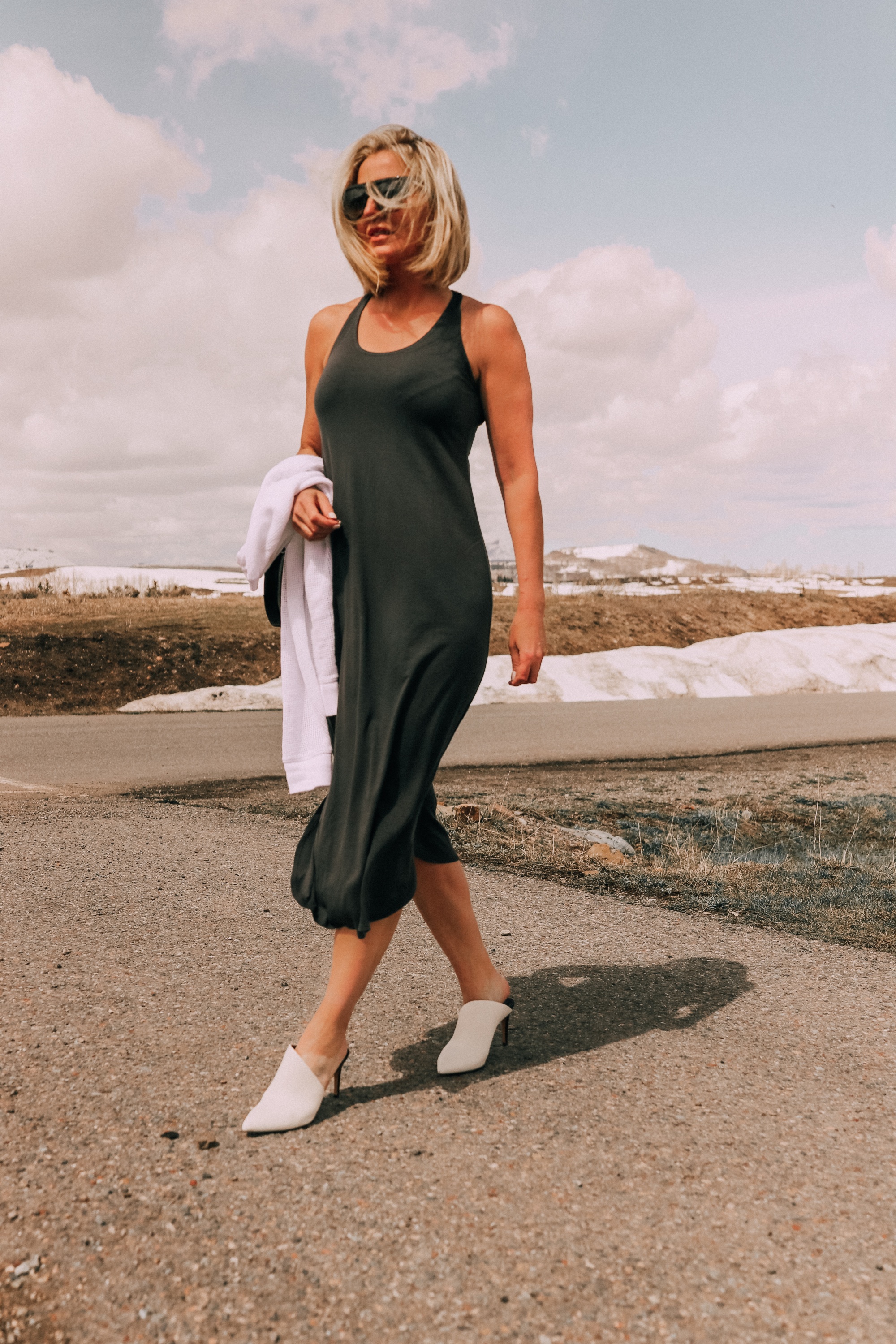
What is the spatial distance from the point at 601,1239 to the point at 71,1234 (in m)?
0.98

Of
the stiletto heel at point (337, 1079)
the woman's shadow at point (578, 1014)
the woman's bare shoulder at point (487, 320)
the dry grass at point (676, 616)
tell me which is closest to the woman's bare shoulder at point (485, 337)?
the woman's bare shoulder at point (487, 320)

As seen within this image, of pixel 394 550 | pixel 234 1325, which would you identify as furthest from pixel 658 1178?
pixel 394 550

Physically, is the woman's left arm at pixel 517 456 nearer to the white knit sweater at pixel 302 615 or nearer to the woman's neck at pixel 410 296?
the woman's neck at pixel 410 296

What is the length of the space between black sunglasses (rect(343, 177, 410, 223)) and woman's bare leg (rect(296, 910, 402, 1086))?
170cm

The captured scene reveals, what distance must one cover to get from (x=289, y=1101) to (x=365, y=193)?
2.14 m

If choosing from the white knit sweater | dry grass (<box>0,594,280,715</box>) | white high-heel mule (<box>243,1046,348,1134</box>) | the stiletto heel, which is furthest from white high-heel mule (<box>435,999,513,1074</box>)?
dry grass (<box>0,594,280,715</box>)

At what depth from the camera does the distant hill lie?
161ft

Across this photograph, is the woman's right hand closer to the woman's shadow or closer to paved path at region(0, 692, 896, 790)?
the woman's shadow

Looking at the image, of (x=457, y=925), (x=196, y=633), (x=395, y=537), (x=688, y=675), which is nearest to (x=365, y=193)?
(x=395, y=537)

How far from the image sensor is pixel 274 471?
8.21 feet

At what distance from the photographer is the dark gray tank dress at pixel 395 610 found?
238 cm

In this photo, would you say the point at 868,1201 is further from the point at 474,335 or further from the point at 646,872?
the point at 646,872

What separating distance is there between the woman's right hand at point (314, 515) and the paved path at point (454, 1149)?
1.37 metres

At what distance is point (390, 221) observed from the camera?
2.46 m
